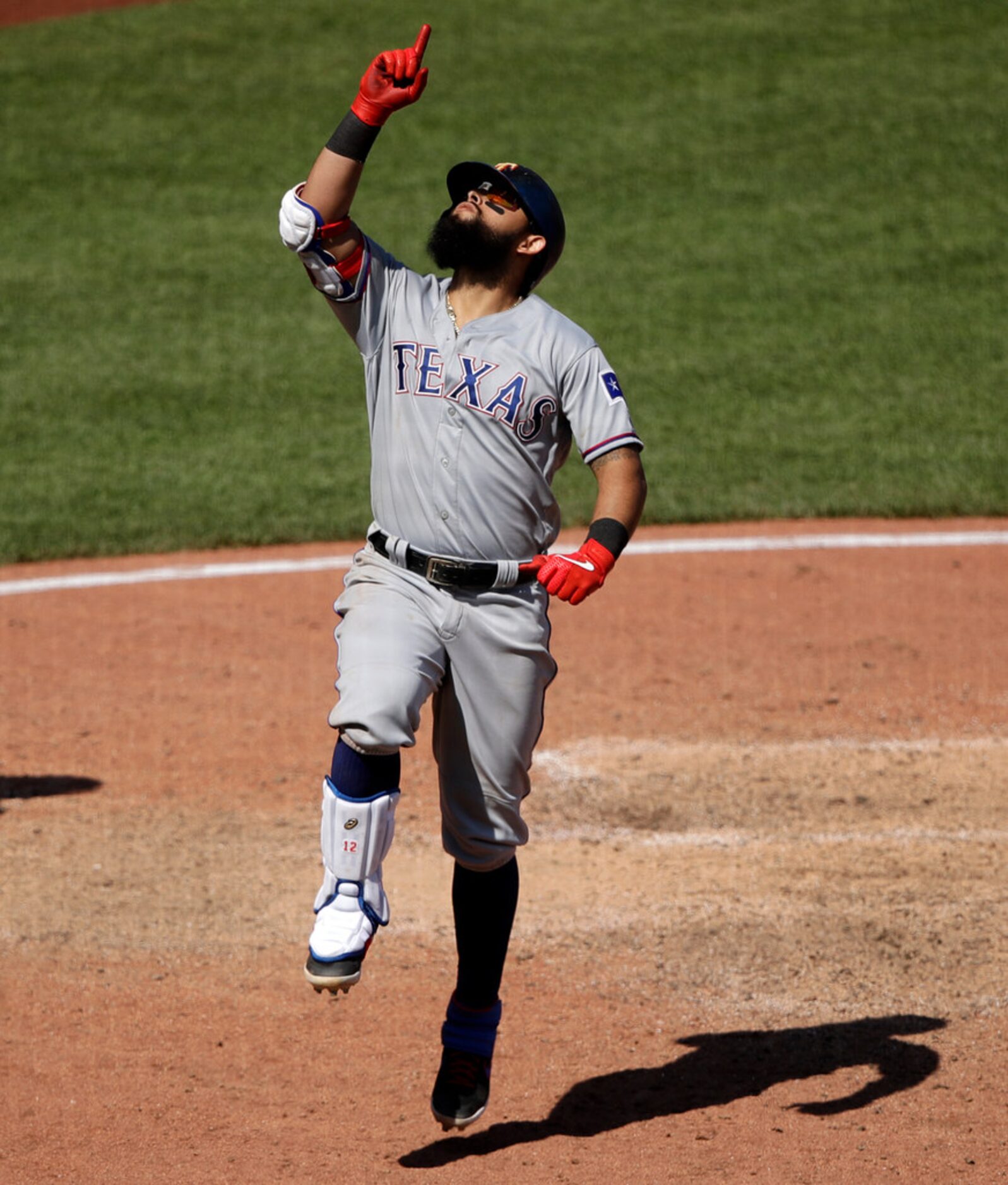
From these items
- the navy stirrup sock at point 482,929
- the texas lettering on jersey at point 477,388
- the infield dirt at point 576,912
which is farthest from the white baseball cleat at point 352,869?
the texas lettering on jersey at point 477,388

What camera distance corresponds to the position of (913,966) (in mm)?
5160

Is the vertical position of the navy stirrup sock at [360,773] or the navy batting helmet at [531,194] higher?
the navy batting helmet at [531,194]

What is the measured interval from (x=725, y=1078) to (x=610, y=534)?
170cm

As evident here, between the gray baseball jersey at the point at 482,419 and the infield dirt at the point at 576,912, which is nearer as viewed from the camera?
the gray baseball jersey at the point at 482,419

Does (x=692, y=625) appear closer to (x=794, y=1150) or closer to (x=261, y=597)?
(x=261, y=597)

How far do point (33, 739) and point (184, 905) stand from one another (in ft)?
5.80

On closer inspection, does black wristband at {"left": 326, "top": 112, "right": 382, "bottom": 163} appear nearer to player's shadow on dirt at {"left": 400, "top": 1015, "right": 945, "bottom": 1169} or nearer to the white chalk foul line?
player's shadow on dirt at {"left": 400, "top": 1015, "right": 945, "bottom": 1169}

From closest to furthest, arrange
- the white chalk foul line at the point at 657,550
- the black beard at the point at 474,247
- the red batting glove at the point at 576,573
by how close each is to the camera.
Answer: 1. the red batting glove at the point at 576,573
2. the black beard at the point at 474,247
3. the white chalk foul line at the point at 657,550

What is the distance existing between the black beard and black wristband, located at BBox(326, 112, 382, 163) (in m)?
0.27

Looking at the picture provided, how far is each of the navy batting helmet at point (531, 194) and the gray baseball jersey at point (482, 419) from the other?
0.14 meters

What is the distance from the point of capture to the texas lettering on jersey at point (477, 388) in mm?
4098

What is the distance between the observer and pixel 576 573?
383 cm

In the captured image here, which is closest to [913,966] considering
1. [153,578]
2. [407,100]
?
[407,100]

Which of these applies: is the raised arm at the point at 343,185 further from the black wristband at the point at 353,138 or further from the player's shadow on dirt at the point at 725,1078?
the player's shadow on dirt at the point at 725,1078
